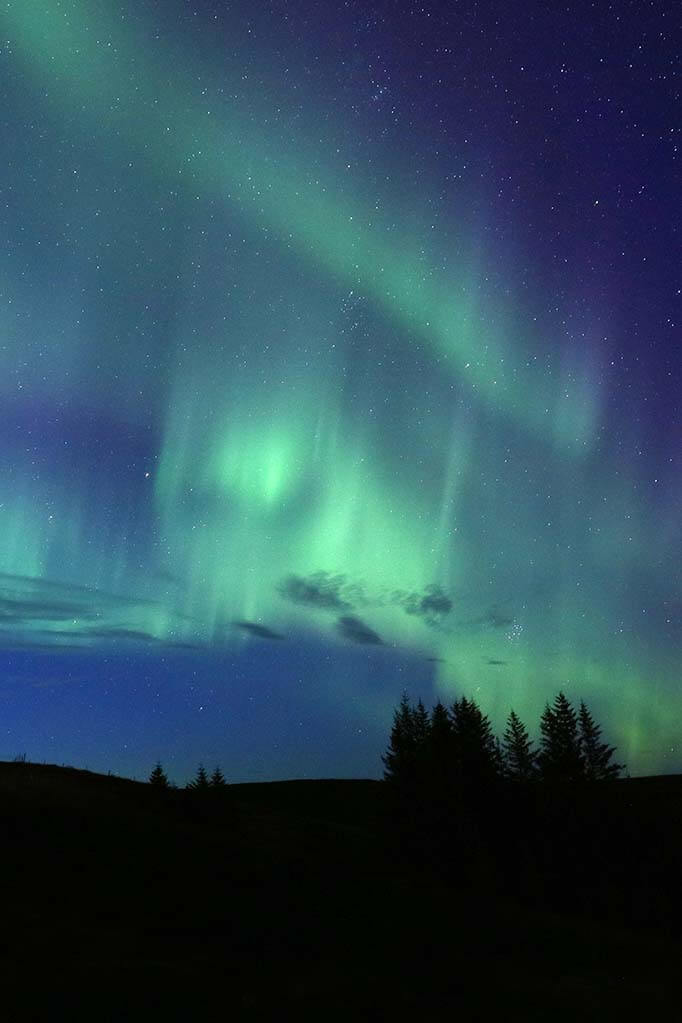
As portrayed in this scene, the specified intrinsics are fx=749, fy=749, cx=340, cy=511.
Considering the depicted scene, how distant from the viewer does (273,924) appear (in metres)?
17.8

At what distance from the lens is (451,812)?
39500mm

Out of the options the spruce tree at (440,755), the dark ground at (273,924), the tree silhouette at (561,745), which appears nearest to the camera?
the dark ground at (273,924)

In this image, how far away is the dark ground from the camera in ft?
40.5

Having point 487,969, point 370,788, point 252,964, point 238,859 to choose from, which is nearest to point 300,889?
point 238,859

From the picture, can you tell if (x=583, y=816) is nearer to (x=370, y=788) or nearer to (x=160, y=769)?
(x=160, y=769)

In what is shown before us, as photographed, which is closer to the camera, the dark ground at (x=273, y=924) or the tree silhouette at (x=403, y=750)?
the dark ground at (x=273, y=924)

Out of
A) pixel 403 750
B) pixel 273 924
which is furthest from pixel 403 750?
pixel 273 924

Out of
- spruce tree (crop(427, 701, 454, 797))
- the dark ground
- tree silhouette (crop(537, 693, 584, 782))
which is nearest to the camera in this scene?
the dark ground

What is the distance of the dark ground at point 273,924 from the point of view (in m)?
12.4

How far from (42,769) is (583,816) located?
99.1 feet

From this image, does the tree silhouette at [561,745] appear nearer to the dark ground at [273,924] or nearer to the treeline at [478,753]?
the treeline at [478,753]

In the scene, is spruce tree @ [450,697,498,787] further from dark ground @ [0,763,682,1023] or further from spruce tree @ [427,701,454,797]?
dark ground @ [0,763,682,1023]

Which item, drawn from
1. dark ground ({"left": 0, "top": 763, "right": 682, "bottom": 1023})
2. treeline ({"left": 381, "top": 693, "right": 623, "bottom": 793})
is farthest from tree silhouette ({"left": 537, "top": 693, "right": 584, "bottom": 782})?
dark ground ({"left": 0, "top": 763, "right": 682, "bottom": 1023})

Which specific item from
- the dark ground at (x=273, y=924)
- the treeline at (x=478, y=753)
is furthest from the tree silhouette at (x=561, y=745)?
the dark ground at (x=273, y=924)
